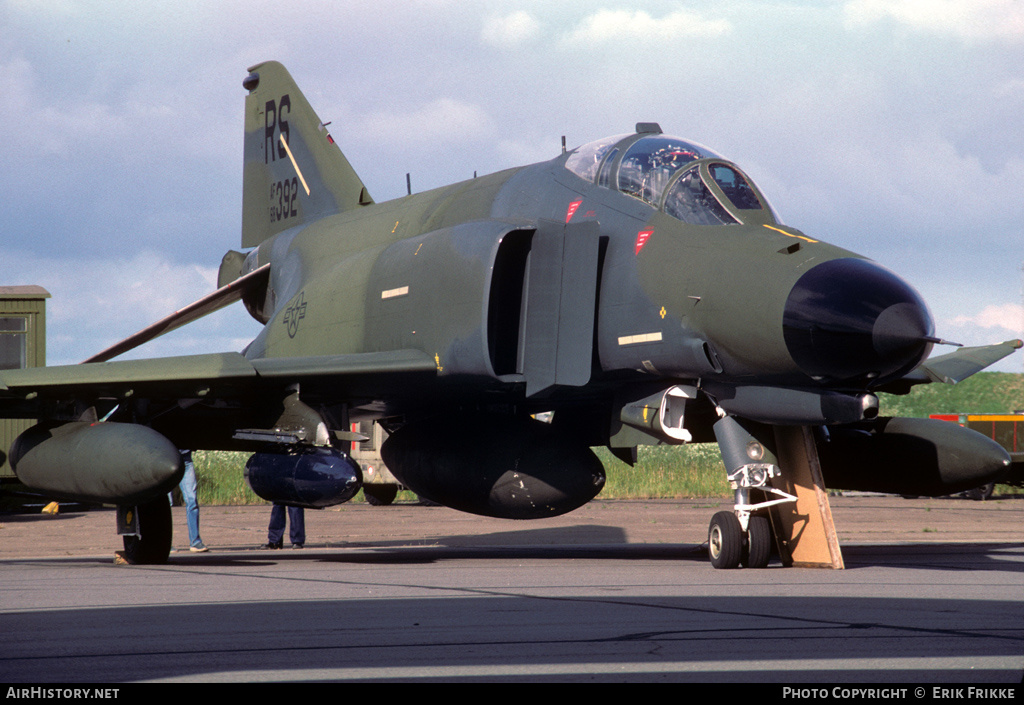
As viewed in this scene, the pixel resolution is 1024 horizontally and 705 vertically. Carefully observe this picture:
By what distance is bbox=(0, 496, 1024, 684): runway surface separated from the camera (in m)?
4.60

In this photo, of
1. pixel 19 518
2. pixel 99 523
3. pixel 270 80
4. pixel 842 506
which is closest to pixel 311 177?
pixel 270 80

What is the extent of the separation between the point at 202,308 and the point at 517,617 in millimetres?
10545

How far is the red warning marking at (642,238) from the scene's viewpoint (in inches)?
390

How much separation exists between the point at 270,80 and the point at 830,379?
11.2 meters

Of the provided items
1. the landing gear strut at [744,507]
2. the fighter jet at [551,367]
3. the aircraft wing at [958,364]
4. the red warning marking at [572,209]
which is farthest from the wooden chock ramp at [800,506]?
the red warning marking at [572,209]

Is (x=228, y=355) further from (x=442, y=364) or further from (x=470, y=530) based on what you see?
(x=470, y=530)

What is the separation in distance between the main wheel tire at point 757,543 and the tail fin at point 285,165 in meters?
8.05

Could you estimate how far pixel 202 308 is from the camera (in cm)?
1573

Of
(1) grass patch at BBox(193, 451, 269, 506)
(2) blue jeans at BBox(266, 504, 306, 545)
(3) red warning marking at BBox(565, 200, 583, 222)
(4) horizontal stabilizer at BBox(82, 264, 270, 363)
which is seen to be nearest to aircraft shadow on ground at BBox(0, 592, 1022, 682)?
(3) red warning marking at BBox(565, 200, 583, 222)

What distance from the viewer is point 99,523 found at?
20500 millimetres

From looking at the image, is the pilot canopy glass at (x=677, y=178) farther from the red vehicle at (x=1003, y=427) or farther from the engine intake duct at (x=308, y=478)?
the red vehicle at (x=1003, y=427)

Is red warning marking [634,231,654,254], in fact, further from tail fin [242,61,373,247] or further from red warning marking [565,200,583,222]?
tail fin [242,61,373,247]

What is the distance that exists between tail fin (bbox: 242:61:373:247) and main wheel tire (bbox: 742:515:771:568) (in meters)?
8.05

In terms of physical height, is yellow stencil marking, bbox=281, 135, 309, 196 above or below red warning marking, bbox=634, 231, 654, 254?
above
